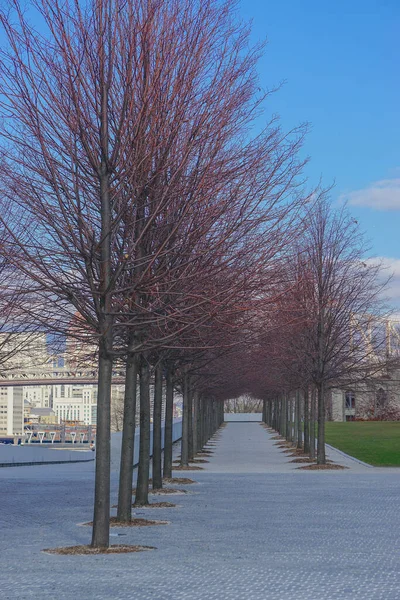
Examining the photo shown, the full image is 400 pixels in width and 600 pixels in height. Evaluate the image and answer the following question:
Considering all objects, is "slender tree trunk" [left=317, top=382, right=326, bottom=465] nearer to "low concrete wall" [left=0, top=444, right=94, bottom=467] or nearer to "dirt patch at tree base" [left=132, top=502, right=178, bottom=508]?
"low concrete wall" [left=0, top=444, right=94, bottom=467]

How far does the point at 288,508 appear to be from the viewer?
18359 millimetres

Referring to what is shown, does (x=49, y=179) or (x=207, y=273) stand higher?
(x=49, y=179)

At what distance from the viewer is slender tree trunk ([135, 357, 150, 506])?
737 inches

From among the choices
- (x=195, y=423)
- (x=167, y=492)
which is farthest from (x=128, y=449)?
(x=195, y=423)

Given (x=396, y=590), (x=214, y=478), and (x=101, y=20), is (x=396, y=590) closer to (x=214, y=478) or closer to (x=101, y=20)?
(x=101, y=20)

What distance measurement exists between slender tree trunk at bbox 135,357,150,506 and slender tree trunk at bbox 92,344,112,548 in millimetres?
5955

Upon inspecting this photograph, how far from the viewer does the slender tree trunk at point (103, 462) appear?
40.7ft

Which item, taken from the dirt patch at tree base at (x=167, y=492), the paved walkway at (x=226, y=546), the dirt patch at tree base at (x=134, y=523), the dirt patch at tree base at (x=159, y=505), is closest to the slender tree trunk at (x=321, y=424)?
the paved walkway at (x=226, y=546)

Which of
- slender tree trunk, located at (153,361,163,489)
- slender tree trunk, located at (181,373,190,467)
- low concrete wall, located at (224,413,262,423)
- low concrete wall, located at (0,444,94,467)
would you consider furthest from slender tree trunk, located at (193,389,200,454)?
low concrete wall, located at (224,413,262,423)

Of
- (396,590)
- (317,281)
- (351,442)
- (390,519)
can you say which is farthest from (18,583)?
(351,442)

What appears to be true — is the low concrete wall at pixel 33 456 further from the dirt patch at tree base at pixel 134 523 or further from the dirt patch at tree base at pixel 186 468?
the dirt patch at tree base at pixel 134 523

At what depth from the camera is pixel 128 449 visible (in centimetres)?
1630

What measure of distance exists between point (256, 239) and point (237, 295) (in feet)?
3.04

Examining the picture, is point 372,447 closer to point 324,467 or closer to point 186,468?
point 324,467
